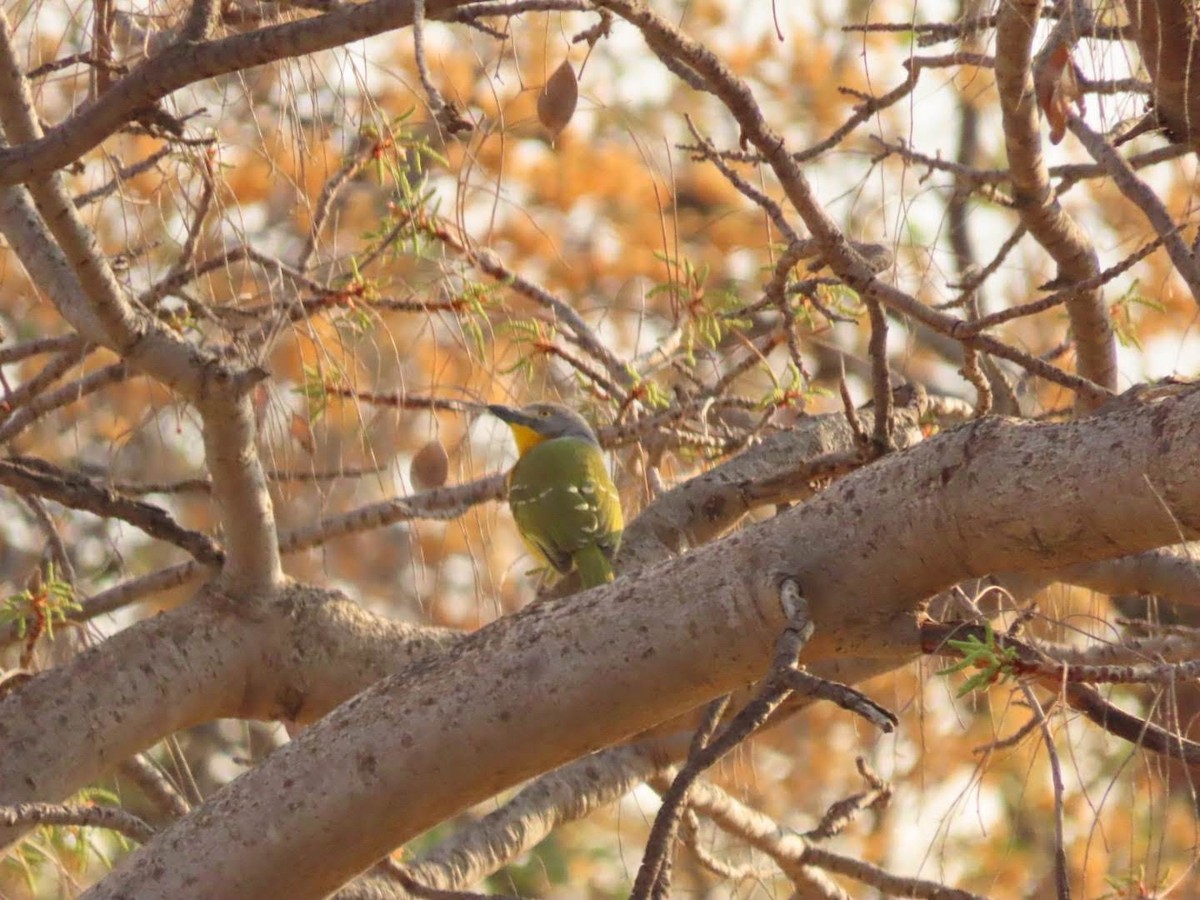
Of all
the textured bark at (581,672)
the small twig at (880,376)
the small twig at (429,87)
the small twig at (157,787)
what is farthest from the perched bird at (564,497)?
the small twig at (429,87)

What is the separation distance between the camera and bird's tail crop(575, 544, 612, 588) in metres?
4.79

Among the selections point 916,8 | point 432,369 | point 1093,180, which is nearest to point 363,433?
point 432,369

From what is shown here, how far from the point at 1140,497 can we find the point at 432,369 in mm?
2156

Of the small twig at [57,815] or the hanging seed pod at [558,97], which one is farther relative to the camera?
the hanging seed pod at [558,97]

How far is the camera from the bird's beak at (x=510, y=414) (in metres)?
4.13

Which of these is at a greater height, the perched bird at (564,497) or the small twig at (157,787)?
the perched bird at (564,497)

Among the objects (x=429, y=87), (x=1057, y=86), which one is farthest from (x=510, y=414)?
(x=429, y=87)

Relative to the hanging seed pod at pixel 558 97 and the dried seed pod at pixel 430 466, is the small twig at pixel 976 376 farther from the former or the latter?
the dried seed pod at pixel 430 466

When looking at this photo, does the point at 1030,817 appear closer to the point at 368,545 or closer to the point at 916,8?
the point at 368,545

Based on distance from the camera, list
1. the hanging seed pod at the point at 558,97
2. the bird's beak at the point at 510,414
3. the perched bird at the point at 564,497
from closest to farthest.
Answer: the hanging seed pod at the point at 558,97
the bird's beak at the point at 510,414
the perched bird at the point at 564,497

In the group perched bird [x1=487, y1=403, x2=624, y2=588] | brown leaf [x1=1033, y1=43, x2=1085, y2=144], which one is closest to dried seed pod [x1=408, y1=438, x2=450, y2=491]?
perched bird [x1=487, y1=403, x2=624, y2=588]

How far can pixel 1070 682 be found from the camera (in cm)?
207

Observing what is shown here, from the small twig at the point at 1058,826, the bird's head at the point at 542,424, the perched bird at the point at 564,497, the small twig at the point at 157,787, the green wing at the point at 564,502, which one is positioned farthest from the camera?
the green wing at the point at 564,502

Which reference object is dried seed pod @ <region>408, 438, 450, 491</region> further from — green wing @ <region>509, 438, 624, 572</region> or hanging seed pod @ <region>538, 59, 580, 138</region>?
hanging seed pod @ <region>538, 59, 580, 138</region>
